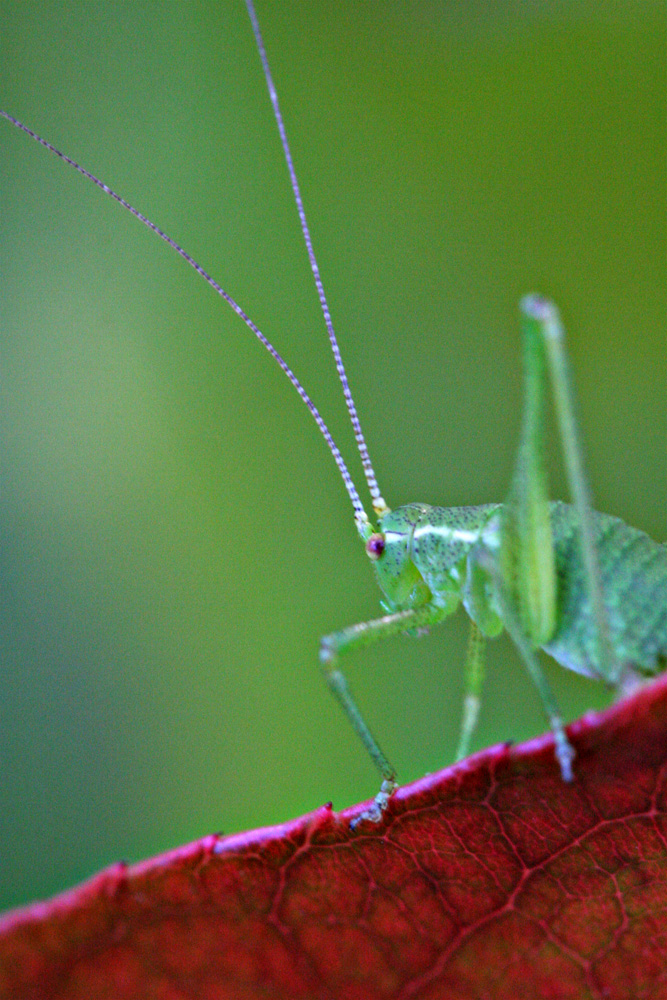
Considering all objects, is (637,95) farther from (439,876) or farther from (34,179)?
(439,876)

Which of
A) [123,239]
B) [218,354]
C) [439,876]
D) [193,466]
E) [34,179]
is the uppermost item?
[34,179]

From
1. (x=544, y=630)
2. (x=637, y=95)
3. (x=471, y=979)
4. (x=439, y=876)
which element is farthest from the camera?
(x=637, y=95)

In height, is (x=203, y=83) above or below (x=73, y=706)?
above

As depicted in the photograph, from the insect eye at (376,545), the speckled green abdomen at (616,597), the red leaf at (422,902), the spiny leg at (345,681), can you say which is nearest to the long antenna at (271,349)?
the insect eye at (376,545)

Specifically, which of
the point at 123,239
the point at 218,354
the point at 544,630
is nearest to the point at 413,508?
the point at 544,630

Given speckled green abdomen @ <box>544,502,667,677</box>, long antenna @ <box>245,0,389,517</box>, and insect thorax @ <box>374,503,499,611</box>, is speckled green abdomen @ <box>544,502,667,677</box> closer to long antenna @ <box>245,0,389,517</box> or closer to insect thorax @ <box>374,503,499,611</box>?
insect thorax @ <box>374,503,499,611</box>

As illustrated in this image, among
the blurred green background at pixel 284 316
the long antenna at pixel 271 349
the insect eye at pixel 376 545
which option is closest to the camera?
the long antenna at pixel 271 349

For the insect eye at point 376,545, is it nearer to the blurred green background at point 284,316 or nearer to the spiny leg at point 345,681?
the spiny leg at point 345,681
